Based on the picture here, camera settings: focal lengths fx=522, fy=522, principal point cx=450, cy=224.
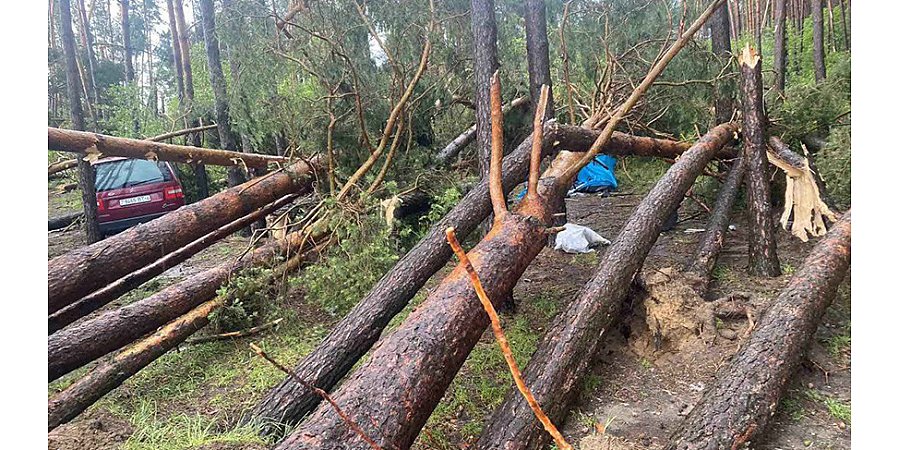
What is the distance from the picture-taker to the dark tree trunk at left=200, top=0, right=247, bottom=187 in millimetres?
5941

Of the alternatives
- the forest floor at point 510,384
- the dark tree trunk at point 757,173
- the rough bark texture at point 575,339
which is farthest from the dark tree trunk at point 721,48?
the rough bark texture at point 575,339

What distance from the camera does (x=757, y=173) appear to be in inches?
170

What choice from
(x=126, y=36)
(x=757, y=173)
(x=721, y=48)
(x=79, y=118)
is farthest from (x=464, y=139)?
(x=126, y=36)

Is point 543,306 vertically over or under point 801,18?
under

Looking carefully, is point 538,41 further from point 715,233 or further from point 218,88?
point 218,88

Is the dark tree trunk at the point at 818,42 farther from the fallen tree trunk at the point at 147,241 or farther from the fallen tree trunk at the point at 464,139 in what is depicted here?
the fallen tree trunk at the point at 147,241

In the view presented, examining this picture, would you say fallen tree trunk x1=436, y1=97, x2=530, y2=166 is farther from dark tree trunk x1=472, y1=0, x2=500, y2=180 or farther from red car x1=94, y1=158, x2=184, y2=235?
red car x1=94, y1=158, x2=184, y2=235

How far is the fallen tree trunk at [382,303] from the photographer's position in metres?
2.80

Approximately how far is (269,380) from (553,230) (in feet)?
6.71

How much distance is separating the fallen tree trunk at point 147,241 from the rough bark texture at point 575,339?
243 cm

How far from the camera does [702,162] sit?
475 centimetres
